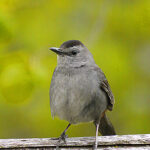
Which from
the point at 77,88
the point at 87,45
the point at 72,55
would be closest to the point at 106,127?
the point at 77,88

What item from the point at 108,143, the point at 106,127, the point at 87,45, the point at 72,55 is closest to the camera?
the point at 108,143

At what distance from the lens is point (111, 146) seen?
4574 millimetres

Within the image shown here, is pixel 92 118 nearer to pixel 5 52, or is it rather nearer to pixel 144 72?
pixel 5 52

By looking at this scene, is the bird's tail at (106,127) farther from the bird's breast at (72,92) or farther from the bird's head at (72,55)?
the bird's head at (72,55)

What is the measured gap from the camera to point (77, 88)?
523 centimetres

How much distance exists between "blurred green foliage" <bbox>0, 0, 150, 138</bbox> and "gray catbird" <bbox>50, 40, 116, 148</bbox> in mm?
629

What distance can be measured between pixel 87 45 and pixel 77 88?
4.26 feet

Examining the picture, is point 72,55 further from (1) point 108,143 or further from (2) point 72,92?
(1) point 108,143

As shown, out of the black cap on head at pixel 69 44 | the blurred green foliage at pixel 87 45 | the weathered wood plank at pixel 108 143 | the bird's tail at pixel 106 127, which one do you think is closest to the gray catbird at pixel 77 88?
the black cap on head at pixel 69 44

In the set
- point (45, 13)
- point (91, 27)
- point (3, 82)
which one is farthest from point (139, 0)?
point (3, 82)

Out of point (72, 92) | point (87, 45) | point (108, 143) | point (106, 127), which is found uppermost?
point (87, 45)

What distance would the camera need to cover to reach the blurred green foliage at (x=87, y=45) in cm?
655

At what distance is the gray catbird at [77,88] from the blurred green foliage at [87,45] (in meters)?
0.63

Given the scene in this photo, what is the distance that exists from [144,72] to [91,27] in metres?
1.21
